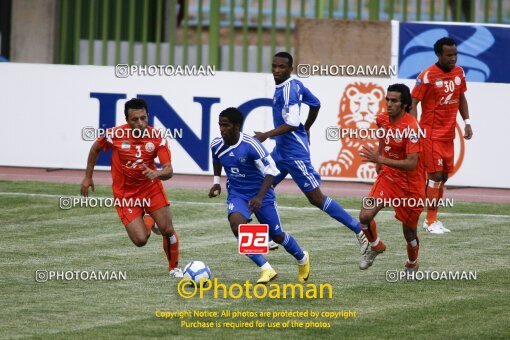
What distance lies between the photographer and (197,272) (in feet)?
37.2

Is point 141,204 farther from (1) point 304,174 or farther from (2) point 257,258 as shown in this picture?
(1) point 304,174

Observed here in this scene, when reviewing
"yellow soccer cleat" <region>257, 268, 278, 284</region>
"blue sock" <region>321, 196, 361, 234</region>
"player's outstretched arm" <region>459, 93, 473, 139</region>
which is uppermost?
"player's outstretched arm" <region>459, 93, 473, 139</region>

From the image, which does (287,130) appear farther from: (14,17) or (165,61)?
(14,17)

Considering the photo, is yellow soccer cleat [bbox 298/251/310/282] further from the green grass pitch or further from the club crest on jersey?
the club crest on jersey

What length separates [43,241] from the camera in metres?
14.4

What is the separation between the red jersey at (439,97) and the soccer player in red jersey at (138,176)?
15.4ft

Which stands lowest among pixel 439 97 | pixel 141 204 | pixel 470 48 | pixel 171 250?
pixel 171 250

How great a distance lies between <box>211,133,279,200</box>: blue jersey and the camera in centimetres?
1134

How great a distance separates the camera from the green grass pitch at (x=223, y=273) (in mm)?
9609

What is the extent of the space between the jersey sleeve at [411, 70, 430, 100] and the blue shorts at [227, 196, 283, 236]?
4.53m

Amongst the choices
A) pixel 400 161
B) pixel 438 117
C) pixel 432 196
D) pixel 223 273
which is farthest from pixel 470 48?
pixel 223 273

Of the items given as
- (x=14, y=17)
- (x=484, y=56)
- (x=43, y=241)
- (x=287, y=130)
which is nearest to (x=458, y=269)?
(x=287, y=130)

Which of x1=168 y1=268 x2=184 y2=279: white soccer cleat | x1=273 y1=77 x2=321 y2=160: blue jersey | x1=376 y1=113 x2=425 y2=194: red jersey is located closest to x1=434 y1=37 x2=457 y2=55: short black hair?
x1=273 y1=77 x2=321 y2=160: blue jersey

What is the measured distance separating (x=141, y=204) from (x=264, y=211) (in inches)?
55.0
